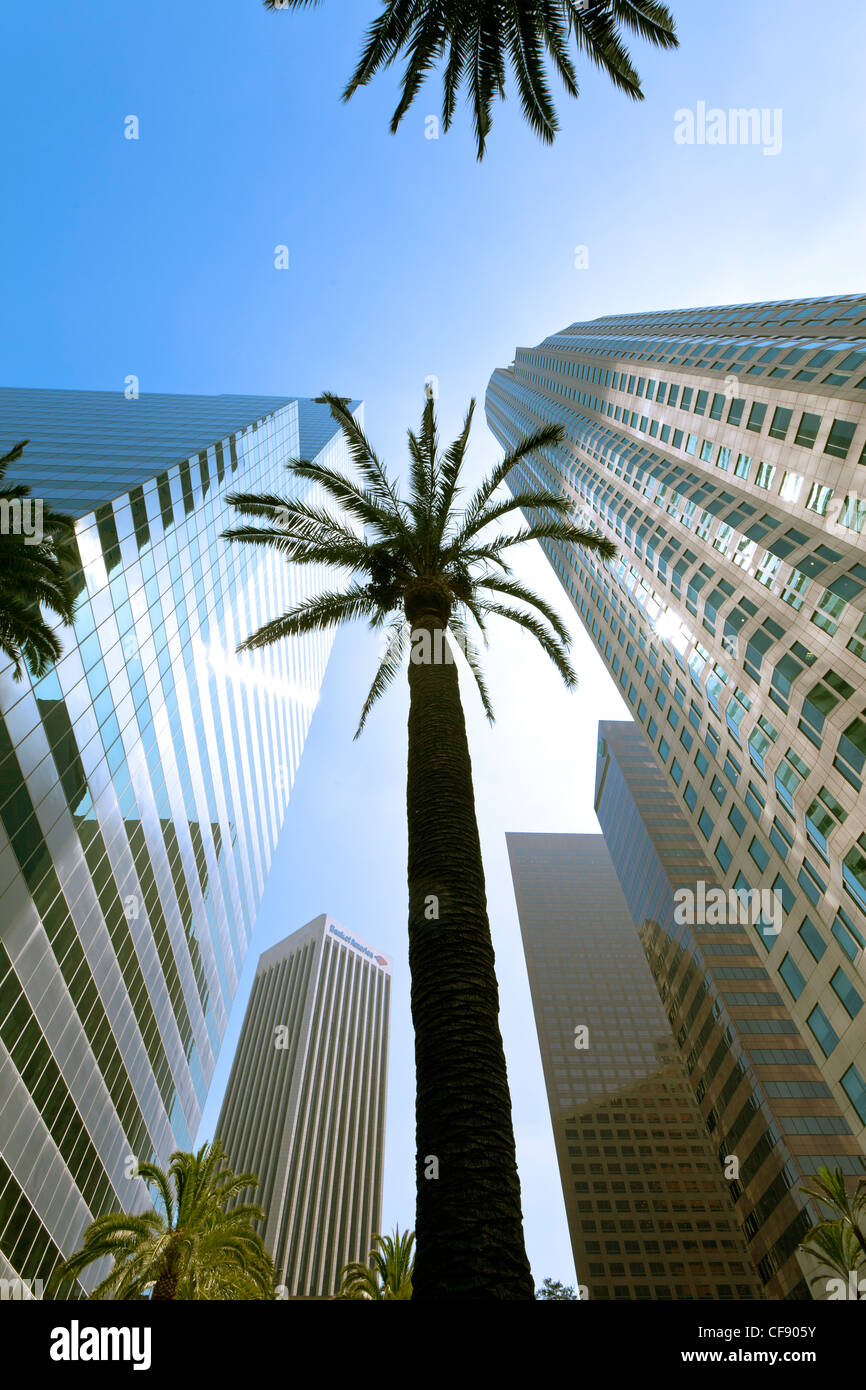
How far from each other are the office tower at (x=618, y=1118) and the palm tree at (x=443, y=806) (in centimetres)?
5708

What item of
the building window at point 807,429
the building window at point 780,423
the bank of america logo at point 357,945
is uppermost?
the bank of america logo at point 357,945

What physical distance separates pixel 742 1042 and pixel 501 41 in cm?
7450

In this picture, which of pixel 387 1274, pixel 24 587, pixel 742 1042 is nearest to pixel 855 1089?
pixel 387 1274

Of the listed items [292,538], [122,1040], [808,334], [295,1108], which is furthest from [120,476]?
[295,1108]

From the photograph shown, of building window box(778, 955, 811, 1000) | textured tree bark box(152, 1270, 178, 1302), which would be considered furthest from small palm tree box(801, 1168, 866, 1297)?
textured tree bark box(152, 1270, 178, 1302)

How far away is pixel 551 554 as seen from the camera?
287 ft

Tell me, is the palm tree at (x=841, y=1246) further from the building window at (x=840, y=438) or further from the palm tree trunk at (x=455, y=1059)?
the building window at (x=840, y=438)

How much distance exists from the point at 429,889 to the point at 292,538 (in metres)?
10.7

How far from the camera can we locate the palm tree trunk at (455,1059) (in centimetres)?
531

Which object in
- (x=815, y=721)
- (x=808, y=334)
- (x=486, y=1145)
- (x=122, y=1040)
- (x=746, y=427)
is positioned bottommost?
(x=486, y=1145)

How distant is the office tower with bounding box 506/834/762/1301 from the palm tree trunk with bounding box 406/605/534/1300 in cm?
6028

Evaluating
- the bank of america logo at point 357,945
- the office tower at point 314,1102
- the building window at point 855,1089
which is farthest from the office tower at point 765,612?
the bank of america logo at point 357,945

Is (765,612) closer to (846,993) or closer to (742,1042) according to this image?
(846,993)
